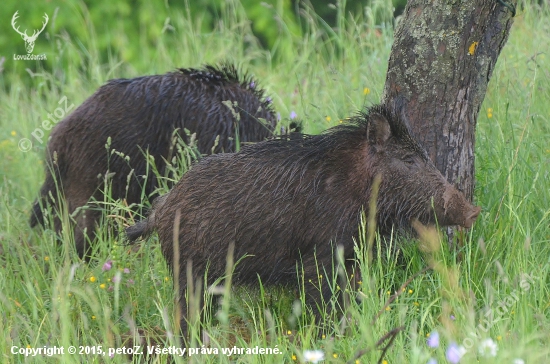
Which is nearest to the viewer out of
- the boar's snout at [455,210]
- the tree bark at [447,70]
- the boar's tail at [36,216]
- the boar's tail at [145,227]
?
the boar's snout at [455,210]

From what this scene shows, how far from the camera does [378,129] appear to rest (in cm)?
328

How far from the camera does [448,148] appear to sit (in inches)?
139

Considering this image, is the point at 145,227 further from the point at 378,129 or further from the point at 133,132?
the point at 378,129

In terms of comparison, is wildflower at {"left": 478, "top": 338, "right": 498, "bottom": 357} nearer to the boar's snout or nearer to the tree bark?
the boar's snout

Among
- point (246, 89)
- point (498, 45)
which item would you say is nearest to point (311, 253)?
point (498, 45)

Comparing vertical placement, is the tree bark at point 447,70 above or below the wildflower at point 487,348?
above

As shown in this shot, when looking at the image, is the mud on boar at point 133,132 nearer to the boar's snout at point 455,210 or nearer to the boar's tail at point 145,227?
the boar's tail at point 145,227

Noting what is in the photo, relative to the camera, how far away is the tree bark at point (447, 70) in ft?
11.2

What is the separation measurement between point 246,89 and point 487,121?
4.74 ft

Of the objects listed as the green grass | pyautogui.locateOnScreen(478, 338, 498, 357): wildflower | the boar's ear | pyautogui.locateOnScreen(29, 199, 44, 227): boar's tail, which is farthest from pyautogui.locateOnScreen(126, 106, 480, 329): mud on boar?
pyautogui.locateOnScreen(29, 199, 44, 227): boar's tail

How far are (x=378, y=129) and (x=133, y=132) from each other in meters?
1.61

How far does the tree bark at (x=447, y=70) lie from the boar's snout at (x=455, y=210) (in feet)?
1.06

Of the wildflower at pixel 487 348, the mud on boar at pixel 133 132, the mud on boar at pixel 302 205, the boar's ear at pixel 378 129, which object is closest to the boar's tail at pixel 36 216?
the mud on boar at pixel 133 132

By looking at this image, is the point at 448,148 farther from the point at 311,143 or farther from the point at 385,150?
the point at 311,143
